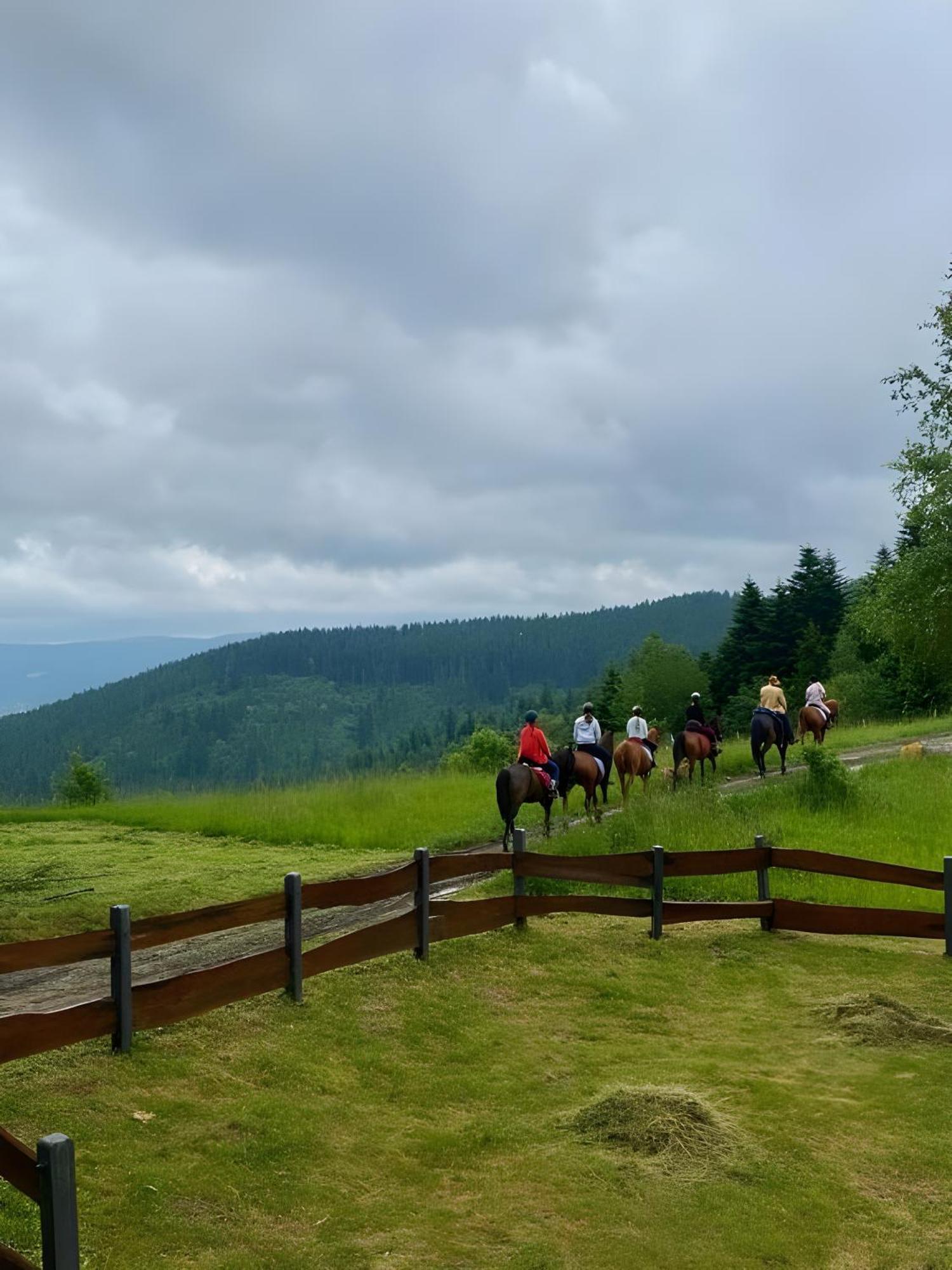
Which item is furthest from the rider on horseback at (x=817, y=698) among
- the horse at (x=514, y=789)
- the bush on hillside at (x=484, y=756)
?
the horse at (x=514, y=789)

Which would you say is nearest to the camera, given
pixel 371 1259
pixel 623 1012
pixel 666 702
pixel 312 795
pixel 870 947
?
pixel 371 1259

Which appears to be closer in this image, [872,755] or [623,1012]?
[623,1012]

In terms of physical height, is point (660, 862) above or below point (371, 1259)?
above

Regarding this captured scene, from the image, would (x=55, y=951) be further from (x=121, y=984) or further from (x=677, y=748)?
(x=677, y=748)

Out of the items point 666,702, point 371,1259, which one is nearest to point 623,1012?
point 371,1259

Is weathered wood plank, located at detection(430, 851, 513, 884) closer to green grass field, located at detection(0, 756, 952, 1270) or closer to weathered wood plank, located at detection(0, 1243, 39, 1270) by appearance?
green grass field, located at detection(0, 756, 952, 1270)

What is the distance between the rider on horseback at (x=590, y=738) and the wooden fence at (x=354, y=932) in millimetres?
7602

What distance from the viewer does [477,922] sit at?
460 inches

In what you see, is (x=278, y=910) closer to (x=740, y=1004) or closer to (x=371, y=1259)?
(x=371, y=1259)

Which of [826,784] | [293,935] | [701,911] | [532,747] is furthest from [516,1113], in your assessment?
[826,784]

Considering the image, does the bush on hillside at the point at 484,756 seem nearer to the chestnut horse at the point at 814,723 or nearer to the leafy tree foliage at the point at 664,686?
the chestnut horse at the point at 814,723

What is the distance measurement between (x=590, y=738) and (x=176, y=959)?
13.2 meters

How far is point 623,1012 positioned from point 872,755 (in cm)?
2359

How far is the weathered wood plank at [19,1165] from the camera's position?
134 inches
